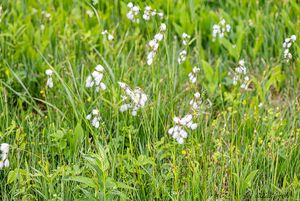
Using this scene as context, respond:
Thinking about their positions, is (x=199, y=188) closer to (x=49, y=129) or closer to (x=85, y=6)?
(x=49, y=129)

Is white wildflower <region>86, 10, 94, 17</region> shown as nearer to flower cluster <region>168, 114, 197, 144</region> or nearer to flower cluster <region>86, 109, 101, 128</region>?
flower cluster <region>86, 109, 101, 128</region>

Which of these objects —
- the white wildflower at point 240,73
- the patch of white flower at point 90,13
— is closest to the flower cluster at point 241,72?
the white wildflower at point 240,73

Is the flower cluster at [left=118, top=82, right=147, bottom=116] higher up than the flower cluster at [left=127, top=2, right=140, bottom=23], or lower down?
lower down

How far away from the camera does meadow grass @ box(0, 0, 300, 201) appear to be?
2723mm

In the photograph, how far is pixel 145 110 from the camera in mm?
3053

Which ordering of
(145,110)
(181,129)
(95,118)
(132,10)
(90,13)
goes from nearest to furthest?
1. (181,129)
2. (95,118)
3. (145,110)
4. (132,10)
5. (90,13)

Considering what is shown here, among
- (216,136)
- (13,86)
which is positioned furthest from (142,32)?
(216,136)

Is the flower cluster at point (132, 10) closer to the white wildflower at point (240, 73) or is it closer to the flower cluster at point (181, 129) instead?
the white wildflower at point (240, 73)

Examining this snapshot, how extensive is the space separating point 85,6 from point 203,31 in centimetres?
82

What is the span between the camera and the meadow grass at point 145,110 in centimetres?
272

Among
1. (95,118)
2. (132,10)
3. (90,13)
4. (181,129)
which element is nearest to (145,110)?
(95,118)

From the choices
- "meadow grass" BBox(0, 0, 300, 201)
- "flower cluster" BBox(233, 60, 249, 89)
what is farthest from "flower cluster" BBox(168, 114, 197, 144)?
"flower cluster" BBox(233, 60, 249, 89)

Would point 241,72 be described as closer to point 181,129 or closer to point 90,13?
point 181,129

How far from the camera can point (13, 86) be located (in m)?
3.63
